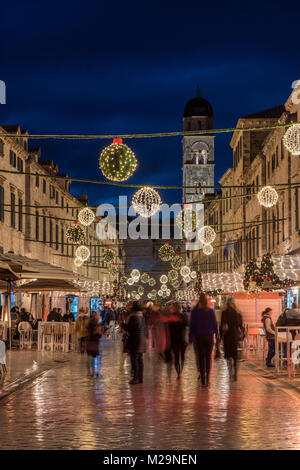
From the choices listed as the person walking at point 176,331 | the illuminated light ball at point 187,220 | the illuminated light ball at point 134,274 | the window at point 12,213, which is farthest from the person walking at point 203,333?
the illuminated light ball at point 134,274

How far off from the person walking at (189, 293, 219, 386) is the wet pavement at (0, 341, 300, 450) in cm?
43

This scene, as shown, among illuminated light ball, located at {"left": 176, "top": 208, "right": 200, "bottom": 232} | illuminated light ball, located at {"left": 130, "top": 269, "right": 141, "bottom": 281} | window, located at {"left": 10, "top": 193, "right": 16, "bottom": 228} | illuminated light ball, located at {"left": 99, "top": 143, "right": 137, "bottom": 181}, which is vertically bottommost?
illuminated light ball, located at {"left": 130, "top": 269, "right": 141, "bottom": 281}

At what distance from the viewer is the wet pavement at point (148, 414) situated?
8.96 m

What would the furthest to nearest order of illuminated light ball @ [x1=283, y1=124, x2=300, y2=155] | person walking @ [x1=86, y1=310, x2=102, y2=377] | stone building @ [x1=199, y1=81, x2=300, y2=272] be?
stone building @ [x1=199, y1=81, x2=300, y2=272]
person walking @ [x1=86, y1=310, x2=102, y2=377]
illuminated light ball @ [x1=283, y1=124, x2=300, y2=155]

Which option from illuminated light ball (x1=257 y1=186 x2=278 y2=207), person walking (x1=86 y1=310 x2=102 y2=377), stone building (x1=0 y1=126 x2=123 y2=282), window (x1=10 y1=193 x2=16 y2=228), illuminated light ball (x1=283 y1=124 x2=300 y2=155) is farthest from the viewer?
window (x1=10 y1=193 x2=16 y2=228)

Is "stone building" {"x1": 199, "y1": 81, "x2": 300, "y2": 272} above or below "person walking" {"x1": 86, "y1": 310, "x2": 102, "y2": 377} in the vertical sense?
above

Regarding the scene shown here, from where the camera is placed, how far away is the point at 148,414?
37.7ft

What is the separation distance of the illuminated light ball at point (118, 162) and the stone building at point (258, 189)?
926 cm

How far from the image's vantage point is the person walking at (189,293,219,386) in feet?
52.5

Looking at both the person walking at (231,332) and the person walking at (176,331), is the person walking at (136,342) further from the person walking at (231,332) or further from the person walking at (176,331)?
the person walking at (231,332)

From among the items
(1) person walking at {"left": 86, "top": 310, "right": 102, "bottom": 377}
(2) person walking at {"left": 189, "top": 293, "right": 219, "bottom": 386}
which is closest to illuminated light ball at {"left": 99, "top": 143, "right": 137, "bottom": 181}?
(2) person walking at {"left": 189, "top": 293, "right": 219, "bottom": 386}

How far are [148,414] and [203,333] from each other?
15.4 feet

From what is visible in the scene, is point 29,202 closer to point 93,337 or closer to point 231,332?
point 93,337

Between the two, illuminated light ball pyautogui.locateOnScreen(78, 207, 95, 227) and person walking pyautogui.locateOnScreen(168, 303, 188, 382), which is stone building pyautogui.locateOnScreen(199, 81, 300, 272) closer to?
illuminated light ball pyautogui.locateOnScreen(78, 207, 95, 227)
